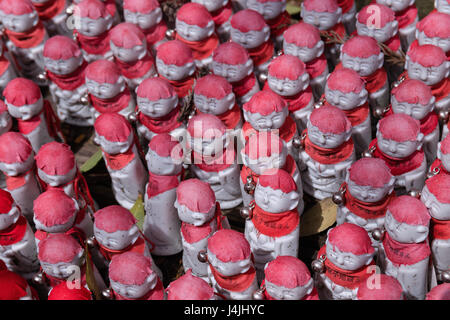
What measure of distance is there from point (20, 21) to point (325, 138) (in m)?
1.30

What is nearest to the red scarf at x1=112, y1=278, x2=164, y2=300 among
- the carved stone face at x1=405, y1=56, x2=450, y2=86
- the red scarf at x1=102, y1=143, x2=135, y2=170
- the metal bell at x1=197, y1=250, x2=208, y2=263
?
the metal bell at x1=197, y1=250, x2=208, y2=263

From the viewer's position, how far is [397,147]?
188 centimetres

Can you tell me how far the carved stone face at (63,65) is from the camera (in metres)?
2.23

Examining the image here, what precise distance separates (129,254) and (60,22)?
4.67 feet

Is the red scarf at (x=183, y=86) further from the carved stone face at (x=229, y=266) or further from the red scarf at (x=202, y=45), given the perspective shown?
the carved stone face at (x=229, y=266)

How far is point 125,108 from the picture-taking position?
7.34ft

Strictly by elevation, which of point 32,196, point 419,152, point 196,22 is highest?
point 196,22

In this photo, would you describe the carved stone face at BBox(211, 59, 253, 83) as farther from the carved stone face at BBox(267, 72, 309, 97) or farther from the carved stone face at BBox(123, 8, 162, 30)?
the carved stone face at BBox(123, 8, 162, 30)

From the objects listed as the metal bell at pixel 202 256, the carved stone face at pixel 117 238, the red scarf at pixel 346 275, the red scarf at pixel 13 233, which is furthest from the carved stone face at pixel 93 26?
the red scarf at pixel 346 275

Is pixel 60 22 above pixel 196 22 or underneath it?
underneath
